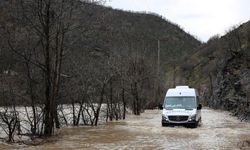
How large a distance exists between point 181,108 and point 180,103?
0.68 m

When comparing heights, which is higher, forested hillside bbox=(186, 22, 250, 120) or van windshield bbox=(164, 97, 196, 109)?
forested hillside bbox=(186, 22, 250, 120)

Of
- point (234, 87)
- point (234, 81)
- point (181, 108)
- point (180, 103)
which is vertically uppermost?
point (234, 81)

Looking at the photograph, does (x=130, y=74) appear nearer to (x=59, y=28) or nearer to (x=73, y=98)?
(x=73, y=98)

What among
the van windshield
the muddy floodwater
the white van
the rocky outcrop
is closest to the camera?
the muddy floodwater

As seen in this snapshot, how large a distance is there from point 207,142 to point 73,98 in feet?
37.4

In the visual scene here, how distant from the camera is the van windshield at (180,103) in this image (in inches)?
1271

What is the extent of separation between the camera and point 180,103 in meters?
32.7

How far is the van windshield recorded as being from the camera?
32.3 m

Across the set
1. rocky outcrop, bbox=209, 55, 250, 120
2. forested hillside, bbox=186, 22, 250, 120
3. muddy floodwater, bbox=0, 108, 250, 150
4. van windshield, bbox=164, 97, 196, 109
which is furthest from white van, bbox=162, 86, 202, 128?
rocky outcrop, bbox=209, 55, 250, 120

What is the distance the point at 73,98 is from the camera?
105 feet

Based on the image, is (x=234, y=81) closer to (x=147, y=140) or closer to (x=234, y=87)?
(x=234, y=87)

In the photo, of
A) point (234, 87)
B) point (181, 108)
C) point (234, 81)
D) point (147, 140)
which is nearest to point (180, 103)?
point (181, 108)

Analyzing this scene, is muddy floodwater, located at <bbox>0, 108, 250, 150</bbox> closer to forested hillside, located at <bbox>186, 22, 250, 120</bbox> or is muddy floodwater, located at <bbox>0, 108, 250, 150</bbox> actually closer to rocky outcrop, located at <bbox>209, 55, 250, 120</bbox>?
forested hillside, located at <bbox>186, 22, 250, 120</bbox>

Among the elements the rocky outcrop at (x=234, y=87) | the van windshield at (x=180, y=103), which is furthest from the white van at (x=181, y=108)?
the rocky outcrop at (x=234, y=87)
